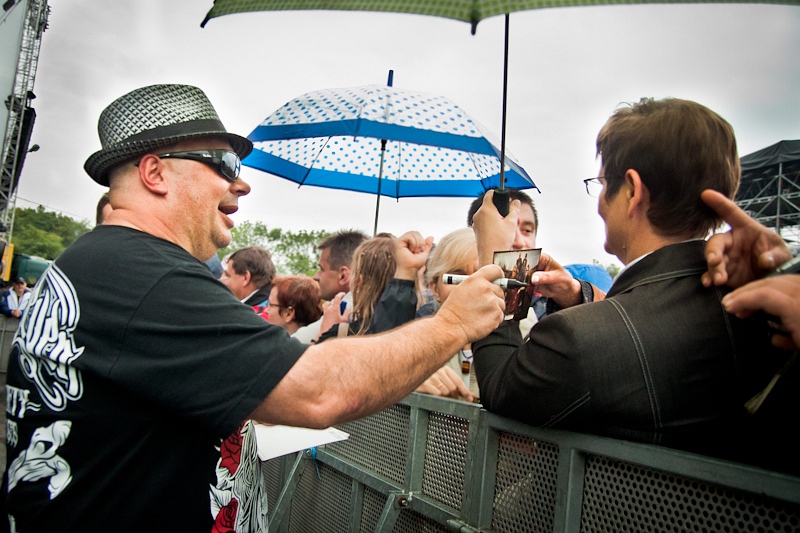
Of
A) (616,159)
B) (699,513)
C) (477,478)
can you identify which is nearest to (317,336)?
(477,478)

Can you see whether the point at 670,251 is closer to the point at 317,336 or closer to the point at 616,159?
the point at 616,159

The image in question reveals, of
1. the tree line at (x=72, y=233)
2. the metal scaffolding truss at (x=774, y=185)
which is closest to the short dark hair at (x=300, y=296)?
the metal scaffolding truss at (x=774, y=185)

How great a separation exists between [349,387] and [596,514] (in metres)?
0.75

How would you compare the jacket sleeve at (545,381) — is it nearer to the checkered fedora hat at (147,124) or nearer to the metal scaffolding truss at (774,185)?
the checkered fedora hat at (147,124)

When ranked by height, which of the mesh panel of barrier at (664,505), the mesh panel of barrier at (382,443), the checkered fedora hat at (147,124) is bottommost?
the mesh panel of barrier at (382,443)

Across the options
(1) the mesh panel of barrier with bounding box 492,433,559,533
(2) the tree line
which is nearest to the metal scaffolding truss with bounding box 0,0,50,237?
(1) the mesh panel of barrier with bounding box 492,433,559,533

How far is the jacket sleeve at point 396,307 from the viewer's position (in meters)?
3.31

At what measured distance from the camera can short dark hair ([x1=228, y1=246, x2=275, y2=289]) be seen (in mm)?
6020

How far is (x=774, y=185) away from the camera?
75.5 feet

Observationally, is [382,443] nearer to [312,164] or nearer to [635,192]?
[635,192]

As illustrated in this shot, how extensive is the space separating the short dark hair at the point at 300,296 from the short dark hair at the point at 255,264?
3.32 ft

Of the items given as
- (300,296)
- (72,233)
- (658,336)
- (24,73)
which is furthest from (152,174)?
(72,233)

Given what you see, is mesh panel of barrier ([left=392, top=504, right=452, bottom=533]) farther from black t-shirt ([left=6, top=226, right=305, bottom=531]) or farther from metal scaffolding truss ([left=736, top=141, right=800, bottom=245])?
metal scaffolding truss ([left=736, top=141, right=800, bottom=245])

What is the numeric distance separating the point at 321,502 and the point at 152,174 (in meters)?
1.82
